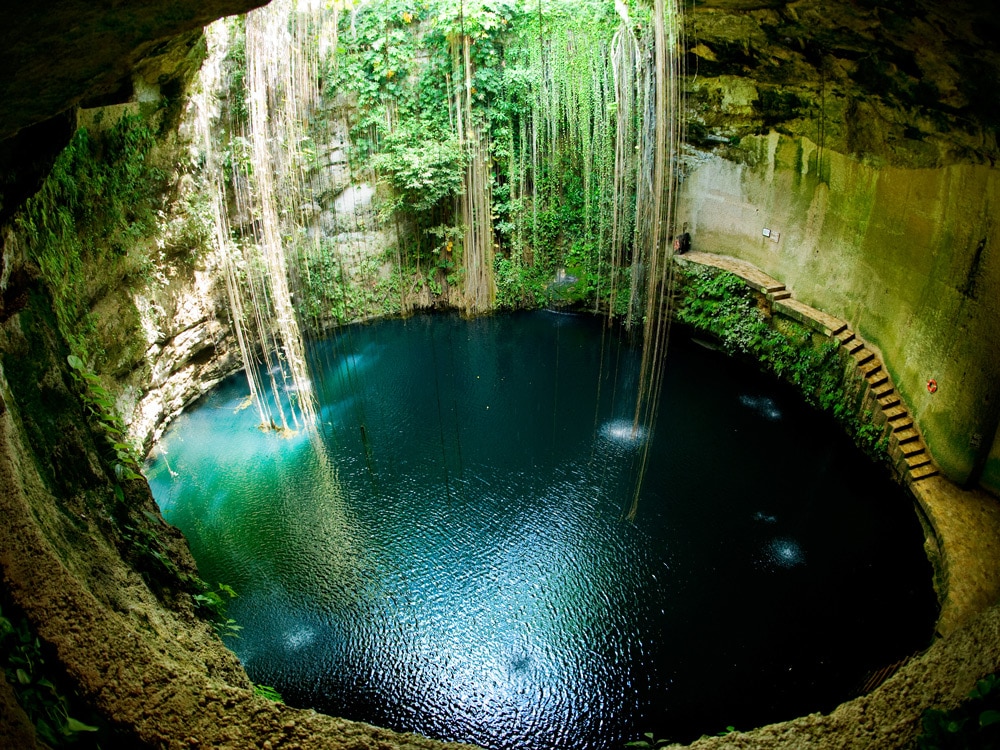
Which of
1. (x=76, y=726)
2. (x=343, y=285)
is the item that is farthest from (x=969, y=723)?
(x=343, y=285)

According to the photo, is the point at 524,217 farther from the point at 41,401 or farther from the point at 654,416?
the point at 41,401

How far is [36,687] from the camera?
1917 mm

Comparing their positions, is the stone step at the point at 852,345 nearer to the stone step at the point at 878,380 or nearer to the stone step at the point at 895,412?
the stone step at the point at 878,380

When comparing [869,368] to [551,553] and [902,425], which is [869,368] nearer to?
[902,425]

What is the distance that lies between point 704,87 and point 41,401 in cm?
912

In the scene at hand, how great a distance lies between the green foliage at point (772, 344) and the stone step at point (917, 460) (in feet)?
1.24

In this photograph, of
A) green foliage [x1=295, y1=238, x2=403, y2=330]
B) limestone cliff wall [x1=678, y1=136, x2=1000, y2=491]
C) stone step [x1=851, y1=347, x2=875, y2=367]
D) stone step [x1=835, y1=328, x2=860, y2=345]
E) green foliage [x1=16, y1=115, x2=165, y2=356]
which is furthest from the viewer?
green foliage [x1=295, y1=238, x2=403, y2=330]

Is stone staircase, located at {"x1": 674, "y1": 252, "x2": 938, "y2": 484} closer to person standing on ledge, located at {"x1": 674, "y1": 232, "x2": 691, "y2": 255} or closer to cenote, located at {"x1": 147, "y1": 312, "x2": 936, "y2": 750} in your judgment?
cenote, located at {"x1": 147, "y1": 312, "x2": 936, "y2": 750}

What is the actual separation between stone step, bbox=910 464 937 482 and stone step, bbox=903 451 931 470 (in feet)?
0.15

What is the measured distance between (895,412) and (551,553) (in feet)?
14.0

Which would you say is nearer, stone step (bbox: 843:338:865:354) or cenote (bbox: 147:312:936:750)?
cenote (bbox: 147:312:936:750)

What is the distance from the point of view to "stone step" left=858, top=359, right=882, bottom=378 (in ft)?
24.3

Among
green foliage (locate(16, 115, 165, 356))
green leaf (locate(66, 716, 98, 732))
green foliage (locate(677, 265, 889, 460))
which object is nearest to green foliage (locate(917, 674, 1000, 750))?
green leaf (locate(66, 716, 98, 732))

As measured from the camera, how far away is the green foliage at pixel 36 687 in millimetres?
1823
